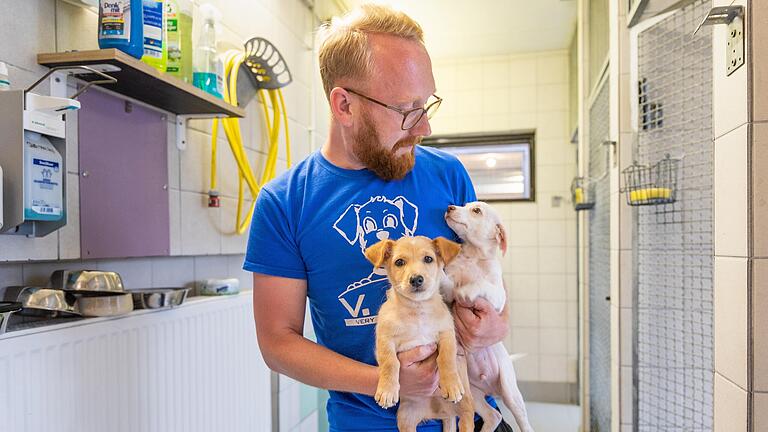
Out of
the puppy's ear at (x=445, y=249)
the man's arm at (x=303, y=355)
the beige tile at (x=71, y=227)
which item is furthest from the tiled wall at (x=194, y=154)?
the puppy's ear at (x=445, y=249)

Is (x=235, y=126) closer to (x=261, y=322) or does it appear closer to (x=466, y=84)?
(x=261, y=322)

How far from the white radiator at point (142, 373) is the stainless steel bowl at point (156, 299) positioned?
3 cm

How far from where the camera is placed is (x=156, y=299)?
1.65m

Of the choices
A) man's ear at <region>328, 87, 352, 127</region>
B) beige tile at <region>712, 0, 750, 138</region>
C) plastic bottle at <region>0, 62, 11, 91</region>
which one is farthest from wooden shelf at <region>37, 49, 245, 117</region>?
beige tile at <region>712, 0, 750, 138</region>

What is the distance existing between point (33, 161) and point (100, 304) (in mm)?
415

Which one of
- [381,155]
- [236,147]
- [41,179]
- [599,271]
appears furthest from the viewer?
[599,271]

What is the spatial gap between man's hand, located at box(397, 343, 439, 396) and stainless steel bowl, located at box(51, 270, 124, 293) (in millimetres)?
940

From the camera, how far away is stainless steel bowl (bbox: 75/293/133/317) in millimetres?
1442

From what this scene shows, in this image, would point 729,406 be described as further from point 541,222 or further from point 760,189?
point 541,222

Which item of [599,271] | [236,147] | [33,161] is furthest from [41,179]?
[599,271]

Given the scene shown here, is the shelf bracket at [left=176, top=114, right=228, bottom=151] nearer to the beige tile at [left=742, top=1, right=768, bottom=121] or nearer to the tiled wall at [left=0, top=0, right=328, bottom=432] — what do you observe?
the tiled wall at [left=0, top=0, right=328, bottom=432]

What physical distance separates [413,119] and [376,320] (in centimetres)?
38

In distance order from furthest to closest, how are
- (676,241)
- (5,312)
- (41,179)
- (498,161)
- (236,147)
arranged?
(498,161) → (236,147) → (676,241) → (41,179) → (5,312)

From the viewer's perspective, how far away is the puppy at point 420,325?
0.85 metres
